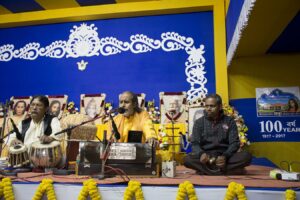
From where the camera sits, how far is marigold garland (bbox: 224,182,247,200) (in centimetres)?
230

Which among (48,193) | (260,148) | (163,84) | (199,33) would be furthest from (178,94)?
(48,193)

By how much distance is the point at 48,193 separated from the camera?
8.24 feet

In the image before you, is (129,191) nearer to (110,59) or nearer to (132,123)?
(132,123)

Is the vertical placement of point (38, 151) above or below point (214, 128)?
below

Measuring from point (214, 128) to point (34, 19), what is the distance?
4.55m

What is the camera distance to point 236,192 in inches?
91.0

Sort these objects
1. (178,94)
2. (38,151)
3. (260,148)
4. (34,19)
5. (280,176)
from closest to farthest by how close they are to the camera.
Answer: (280,176)
(38,151)
(260,148)
(178,94)
(34,19)

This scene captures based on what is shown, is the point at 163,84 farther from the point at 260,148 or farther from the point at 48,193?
the point at 48,193

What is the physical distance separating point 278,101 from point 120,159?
11.7 ft

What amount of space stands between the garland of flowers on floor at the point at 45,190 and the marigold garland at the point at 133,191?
0.61 m

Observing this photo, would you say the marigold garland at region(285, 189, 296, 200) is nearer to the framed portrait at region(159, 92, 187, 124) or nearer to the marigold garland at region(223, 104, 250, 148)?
the marigold garland at region(223, 104, 250, 148)

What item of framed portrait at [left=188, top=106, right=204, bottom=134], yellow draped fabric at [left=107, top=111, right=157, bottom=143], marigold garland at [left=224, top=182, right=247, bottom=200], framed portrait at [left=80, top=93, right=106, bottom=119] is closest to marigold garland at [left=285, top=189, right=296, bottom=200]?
marigold garland at [left=224, top=182, right=247, bottom=200]

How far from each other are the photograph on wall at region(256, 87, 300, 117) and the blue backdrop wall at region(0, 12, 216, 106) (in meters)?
0.85

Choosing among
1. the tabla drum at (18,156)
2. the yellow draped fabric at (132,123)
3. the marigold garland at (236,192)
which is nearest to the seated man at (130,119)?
the yellow draped fabric at (132,123)
